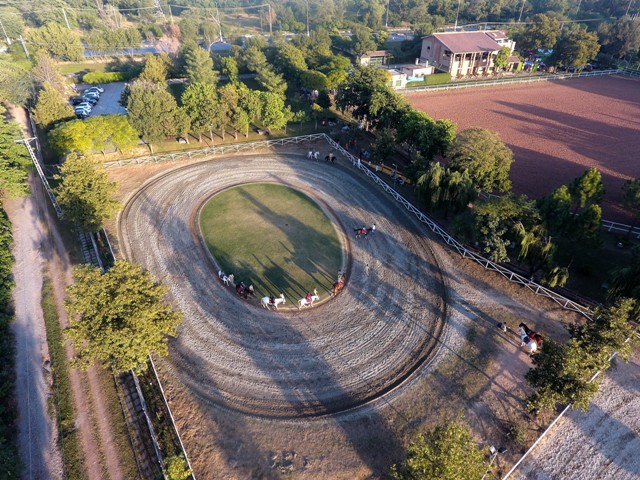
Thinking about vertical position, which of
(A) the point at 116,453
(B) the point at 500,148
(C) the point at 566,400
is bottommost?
(A) the point at 116,453


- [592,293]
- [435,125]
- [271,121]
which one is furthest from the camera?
[271,121]

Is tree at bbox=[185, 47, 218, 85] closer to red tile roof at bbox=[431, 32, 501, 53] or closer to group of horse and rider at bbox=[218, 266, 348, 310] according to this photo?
red tile roof at bbox=[431, 32, 501, 53]

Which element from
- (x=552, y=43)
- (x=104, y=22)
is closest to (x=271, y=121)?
(x=552, y=43)

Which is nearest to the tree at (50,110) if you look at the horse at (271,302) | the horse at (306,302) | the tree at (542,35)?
the horse at (271,302)

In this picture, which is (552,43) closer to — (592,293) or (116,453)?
(592,293)

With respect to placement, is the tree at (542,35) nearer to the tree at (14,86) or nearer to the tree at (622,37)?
the tree at (622,37)

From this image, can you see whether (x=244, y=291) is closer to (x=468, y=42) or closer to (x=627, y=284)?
(x=627, y=284)

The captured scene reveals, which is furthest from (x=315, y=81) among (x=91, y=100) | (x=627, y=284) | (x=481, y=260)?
(x=627, y=284)
